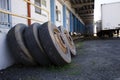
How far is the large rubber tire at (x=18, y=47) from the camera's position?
393 centimetres

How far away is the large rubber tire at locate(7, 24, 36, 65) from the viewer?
3.93 m

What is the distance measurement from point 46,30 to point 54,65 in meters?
0.74

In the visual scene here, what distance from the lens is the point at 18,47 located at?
12.8ft

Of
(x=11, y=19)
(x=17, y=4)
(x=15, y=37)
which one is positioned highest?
(x=17, y=4)

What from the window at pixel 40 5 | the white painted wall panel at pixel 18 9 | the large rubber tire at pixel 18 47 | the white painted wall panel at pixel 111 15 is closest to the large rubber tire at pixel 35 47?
the large rubber tire at pixel 18 47

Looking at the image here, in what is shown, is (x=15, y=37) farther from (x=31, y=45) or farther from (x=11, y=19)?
(x=11, y=19)

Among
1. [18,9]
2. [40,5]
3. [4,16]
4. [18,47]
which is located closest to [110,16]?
[40,5]

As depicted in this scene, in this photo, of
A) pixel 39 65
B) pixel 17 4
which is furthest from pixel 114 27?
pixel 39 65

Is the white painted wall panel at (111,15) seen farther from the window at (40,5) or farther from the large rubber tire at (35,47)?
the large rubber tire at (35,47)

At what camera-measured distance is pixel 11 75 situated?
3547 millimetres

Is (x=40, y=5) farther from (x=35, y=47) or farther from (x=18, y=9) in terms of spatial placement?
(x=35, y=47)

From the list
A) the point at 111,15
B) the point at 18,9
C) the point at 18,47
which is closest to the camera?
the point at 18,47

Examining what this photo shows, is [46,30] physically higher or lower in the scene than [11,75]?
higher

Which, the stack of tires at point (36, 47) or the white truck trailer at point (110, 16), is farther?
the white truck trailer at point (110, 16)
